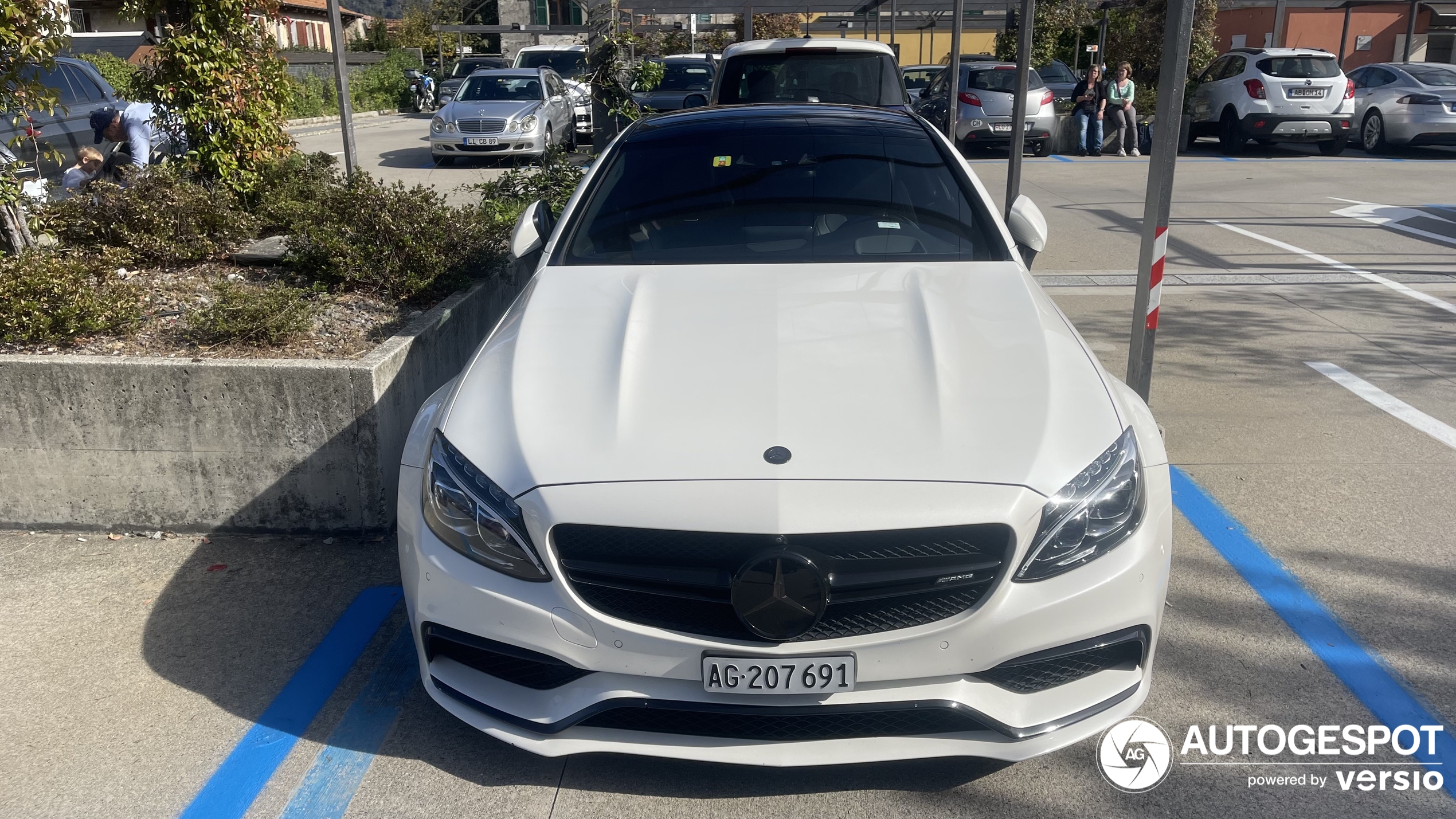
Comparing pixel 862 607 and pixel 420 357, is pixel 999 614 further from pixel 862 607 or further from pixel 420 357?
pixel 420 357

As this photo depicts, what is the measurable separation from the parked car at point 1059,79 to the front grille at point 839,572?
20.7 m

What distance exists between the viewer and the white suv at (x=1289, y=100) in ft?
A: 60.3

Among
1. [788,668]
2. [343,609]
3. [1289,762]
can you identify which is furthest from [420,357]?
[1289,762]

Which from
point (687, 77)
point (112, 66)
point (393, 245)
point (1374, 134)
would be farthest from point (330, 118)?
point (393, 245)

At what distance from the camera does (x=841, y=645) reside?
2.68 meters

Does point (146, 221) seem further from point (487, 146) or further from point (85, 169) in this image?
point (487, 146)

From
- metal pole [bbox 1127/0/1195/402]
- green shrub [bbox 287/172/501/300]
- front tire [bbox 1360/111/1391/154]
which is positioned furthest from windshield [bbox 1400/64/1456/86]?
green shrub [bbox 287/172/501/300]

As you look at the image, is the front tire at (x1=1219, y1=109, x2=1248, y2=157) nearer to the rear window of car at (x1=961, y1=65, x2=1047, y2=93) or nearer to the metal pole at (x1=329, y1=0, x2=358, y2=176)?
the rear window of car at (x1=961, y1=65, x2=1047, y2=93)

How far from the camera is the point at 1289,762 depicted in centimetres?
309

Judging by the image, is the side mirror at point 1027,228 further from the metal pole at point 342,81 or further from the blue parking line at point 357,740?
the metal pole at point 342,81

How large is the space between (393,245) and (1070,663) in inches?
168

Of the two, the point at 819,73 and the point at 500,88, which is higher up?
the point at 819,73

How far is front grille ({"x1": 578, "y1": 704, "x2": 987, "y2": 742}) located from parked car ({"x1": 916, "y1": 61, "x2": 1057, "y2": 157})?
55.7 ft

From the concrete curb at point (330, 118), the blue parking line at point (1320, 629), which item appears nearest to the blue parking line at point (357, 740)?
the blue parking line at point (1320, 629)
